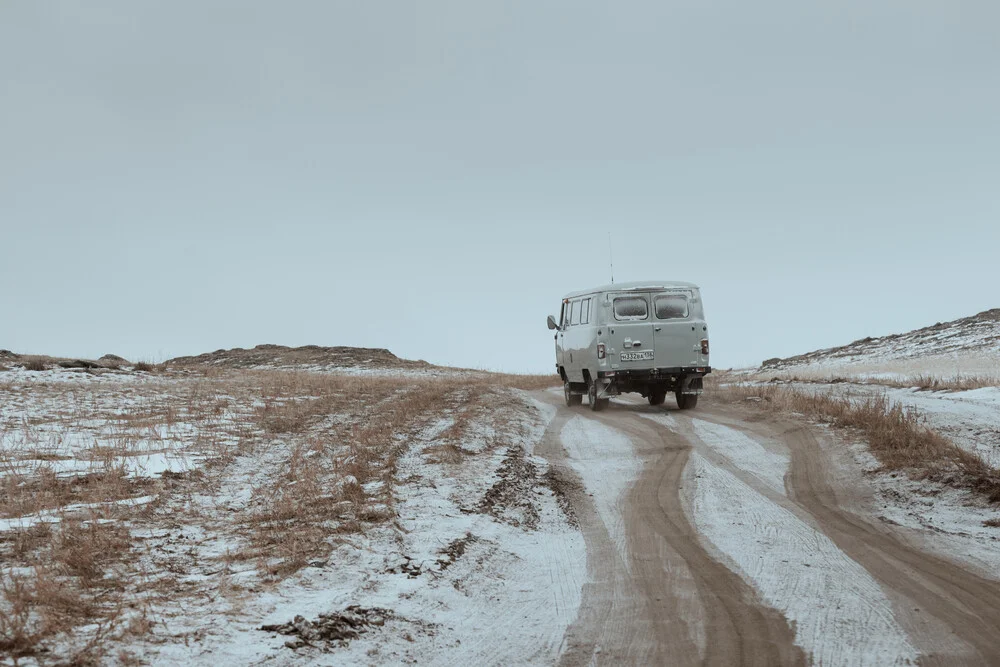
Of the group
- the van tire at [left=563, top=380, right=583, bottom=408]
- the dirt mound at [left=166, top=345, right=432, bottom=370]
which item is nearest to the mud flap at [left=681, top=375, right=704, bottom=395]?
the van tire at [left=563, top=380, right=583, bottom=408]

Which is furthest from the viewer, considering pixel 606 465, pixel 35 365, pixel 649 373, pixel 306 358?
pixel 306 358

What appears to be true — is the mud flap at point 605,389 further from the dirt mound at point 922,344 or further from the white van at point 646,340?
the dirt mound at point 922,344

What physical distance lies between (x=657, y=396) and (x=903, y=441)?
8114mm

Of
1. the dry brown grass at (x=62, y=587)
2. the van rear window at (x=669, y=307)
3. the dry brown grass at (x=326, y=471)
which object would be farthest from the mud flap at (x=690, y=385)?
the dry brown grass at (x=62, y=587)

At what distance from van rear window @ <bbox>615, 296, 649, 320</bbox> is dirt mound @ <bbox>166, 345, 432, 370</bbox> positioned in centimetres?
2642

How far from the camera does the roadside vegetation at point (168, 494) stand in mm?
4586

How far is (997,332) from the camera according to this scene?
→ 107ft

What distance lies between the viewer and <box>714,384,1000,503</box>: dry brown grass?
28.3ft

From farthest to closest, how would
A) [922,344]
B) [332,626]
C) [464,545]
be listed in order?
[922,344] → [464,545] → [332,626]

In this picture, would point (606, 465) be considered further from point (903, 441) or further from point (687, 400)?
point (687, 400)

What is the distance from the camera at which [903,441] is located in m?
10.3

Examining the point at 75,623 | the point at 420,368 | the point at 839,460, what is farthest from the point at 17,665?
the point at 420,368

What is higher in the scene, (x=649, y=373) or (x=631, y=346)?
(x=631, y=346)

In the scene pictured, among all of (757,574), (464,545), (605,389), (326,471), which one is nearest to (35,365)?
(605,389)
